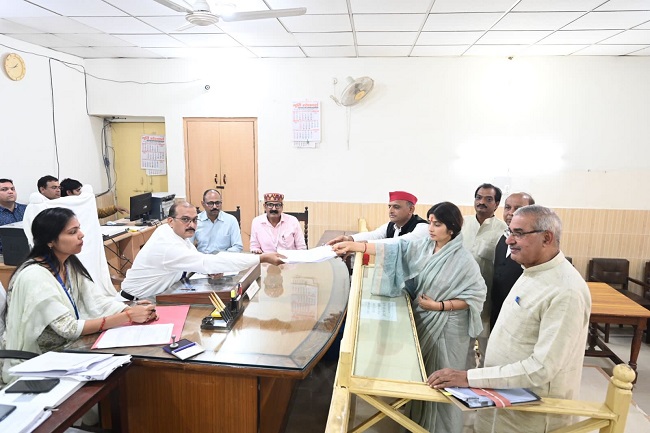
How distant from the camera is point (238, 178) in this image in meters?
5.59

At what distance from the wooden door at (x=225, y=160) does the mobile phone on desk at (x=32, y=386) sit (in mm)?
4191

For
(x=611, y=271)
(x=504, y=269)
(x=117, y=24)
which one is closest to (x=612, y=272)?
(x=611, y=271)

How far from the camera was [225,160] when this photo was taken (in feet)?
18.3

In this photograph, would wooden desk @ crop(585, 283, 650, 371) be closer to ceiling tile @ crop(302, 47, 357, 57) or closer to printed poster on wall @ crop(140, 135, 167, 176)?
ceiling tile @ crop(302, 47, 357, 57)

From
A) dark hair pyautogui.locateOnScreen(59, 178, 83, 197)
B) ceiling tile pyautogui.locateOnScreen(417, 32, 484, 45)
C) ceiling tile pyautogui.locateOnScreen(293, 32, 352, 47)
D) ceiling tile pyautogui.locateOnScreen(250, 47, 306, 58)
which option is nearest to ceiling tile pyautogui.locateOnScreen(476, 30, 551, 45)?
ceiling tile pyautogui.locateOnScreen(417, 32, 484, 45)

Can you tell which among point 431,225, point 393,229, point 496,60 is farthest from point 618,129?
point 431,225

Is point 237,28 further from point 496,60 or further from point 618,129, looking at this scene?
point 618,129

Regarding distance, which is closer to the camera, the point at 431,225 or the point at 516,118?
the point at 431,225

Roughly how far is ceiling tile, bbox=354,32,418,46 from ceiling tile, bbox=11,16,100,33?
2798 mm

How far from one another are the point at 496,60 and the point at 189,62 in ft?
13.1

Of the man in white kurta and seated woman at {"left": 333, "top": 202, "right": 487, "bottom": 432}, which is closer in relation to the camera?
the man in white kurta

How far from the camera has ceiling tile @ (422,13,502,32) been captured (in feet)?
11.6

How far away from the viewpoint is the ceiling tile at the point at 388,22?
3584 millimetres

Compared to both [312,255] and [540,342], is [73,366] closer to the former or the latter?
[312,255]
